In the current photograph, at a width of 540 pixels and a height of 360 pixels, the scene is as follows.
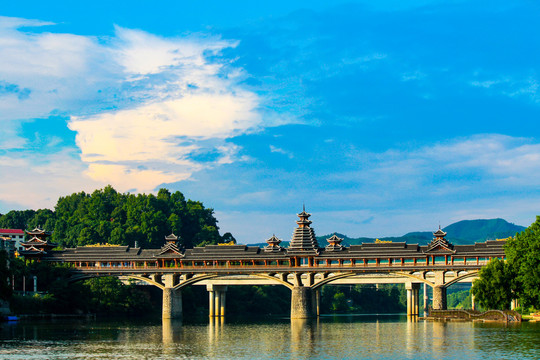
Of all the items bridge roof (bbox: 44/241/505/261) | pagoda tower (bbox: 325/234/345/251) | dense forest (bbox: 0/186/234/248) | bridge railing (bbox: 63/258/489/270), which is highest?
dense forest (bbox: 0/186/234/248)

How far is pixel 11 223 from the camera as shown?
562 ft

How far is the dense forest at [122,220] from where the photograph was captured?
14538 centimetres

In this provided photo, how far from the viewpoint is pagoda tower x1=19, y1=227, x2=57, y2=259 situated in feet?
332

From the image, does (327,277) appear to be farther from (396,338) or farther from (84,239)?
(84,239)

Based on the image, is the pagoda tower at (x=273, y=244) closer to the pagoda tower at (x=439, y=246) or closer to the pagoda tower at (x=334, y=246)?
the pagoda tower at (x=334, y=246)

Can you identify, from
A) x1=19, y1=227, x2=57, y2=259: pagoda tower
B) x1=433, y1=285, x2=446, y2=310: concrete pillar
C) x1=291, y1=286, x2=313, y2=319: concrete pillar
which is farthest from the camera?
x1=19, y1=227, x2=57, y2=259: pagoda tower

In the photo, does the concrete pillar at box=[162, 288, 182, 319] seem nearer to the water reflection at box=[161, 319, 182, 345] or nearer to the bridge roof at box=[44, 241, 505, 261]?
the bridge roof at box=[44, 241, 505, 261]

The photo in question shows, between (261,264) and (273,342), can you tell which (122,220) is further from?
(273,342)

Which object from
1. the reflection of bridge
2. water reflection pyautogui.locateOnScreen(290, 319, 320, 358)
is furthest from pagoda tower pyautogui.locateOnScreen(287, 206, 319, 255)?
water reflection pyautogui.locateOnScreen(290, 319, 320, 358)

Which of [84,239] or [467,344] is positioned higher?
[84,239]

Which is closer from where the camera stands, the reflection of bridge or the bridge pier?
the reflection of bridge

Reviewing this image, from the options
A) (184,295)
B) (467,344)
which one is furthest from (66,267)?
(467,344)

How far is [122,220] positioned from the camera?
154m

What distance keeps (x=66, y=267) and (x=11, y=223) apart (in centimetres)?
7978
